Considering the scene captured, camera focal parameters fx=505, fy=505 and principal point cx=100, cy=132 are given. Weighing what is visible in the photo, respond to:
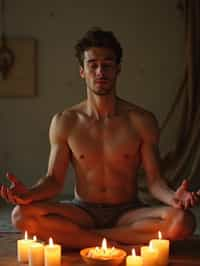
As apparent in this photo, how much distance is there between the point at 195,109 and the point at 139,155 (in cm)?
159

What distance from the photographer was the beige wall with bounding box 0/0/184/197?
4.19 meters

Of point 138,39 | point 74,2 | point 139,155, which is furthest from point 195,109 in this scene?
point 139,155

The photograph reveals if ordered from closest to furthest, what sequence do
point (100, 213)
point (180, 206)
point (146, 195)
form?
point (180, 206) → point (100, 213) → point (146, 195)

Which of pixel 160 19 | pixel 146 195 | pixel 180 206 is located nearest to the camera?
pixel 180 206

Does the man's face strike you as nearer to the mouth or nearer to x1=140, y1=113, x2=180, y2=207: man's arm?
the mouth

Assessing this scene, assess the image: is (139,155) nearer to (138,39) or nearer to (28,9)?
(138,39)

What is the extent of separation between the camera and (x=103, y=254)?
2.09 meters

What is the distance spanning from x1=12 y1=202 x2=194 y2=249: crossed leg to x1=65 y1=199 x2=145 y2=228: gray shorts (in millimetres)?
27

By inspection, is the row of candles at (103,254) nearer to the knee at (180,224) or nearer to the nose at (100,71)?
the knee at (180,224)

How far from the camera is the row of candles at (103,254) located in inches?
80.6

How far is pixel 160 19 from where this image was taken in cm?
418

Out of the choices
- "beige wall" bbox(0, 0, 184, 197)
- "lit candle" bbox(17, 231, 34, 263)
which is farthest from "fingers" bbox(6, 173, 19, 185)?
"beige wall" bbox(0, 0, 184, 197)

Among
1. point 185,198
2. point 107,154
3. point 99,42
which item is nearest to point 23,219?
point 107,154

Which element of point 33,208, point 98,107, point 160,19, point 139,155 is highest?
point 160,19
